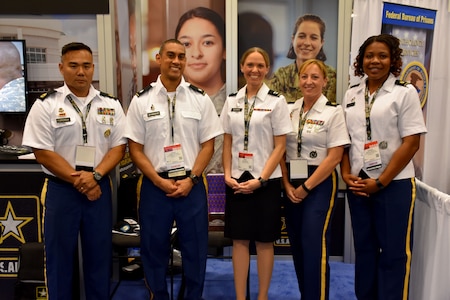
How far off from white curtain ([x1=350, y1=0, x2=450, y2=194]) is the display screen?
283 centimetres

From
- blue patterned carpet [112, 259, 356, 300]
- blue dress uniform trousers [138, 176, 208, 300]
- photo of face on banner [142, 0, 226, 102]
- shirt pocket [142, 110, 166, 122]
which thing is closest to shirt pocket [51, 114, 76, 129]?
shirt pocket [142, 110, 166, 122]

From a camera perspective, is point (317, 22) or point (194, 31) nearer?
point (317, 22)

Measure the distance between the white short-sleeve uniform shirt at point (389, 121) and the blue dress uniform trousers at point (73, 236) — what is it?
150 cm

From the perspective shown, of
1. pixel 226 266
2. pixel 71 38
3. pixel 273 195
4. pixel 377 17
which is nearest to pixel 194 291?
pixel 273 195

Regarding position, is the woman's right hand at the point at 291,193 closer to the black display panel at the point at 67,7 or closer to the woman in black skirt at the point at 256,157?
the woman in black skirt at the point at 256,157

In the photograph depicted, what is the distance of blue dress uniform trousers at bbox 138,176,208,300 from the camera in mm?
2268

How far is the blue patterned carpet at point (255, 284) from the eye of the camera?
9.77 ft

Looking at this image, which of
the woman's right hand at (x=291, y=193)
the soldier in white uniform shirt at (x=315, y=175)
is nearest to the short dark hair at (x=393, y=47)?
the soldier in white uniform shirt at (x=315, y=175)

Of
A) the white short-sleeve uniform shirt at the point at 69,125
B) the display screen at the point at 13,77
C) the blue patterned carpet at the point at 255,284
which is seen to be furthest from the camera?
the display screen at the point at 13,77

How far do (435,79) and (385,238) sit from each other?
224cm

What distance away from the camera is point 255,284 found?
3188mm

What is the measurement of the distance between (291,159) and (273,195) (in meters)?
0.25

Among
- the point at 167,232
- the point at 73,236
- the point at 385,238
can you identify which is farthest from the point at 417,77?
the point at 73,236

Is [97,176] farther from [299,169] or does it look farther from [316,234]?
[316,234]
